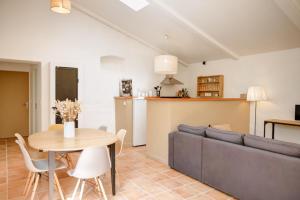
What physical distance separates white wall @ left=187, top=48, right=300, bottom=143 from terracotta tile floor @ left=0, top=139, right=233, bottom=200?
3.10m

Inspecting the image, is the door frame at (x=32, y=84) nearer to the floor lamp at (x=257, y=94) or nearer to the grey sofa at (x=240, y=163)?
the grey sofa at (x=240, y=163)

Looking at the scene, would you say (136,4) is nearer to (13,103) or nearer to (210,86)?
(210,86)

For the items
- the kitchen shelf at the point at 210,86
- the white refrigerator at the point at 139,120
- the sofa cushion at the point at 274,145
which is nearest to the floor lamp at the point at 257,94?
the kitchen shelf at the point at 210,86

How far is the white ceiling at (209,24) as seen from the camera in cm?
385

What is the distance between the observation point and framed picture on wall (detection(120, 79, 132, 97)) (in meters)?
6.04

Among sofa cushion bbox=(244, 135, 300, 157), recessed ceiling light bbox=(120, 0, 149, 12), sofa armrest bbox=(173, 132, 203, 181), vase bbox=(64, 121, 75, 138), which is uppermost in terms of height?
recessed ceiling light bbox=(120, 0, 149, 12)

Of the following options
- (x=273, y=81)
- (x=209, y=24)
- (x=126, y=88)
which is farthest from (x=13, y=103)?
(x=273, y=81)

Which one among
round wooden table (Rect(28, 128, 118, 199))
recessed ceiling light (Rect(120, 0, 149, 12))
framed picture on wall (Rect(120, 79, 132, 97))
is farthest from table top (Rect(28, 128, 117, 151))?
framed picture on wall (Rect(120, 79, 132, 97))

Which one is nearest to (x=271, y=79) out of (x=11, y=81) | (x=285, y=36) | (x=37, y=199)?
(x=285, y=36)

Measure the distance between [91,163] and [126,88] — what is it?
3.99 meters

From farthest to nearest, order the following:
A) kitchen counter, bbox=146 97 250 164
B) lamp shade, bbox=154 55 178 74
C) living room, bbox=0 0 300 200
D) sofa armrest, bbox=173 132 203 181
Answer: kitchen counter, bbox=146 97 250 164 < lamp shade, bbox=154 55 178 74 < living room, bbox=0 0 300 200 < sofa armrest, bbox=173 132 203 181

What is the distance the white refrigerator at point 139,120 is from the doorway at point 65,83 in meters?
1.54

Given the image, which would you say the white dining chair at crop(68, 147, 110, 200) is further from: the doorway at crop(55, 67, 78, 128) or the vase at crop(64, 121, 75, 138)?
the doorway at crop(55, 67, 78, 128)

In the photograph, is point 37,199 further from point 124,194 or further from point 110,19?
point 110,19
